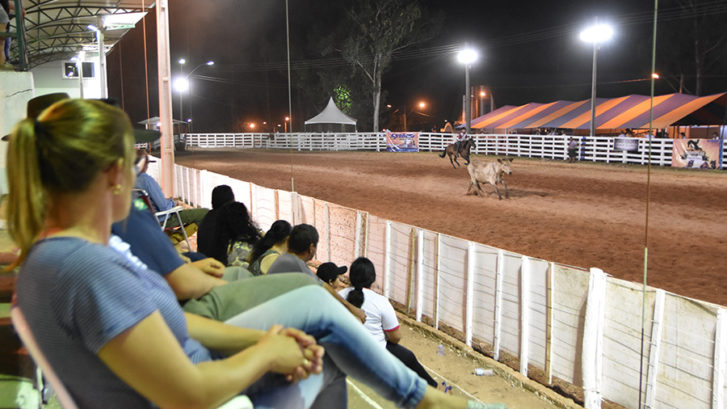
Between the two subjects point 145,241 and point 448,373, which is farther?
point 448,373

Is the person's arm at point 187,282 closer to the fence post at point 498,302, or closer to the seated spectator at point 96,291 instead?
the seated spectator at point 96,291

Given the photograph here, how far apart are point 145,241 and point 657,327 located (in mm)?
3970

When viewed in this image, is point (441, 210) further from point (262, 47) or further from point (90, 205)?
point (262, 47)

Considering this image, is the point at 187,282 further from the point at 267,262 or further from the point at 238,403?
the point at 267,262

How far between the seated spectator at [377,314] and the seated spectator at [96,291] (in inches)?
90.4

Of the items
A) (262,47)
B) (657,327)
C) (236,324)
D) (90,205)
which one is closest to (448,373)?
(657,327)

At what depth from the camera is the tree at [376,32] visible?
47406 mm

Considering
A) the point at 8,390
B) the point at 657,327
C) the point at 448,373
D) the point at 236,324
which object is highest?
the point at 236,324

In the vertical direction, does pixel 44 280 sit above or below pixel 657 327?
above

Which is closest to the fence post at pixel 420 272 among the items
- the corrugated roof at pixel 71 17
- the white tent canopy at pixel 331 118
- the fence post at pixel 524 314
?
the fence post at pixel 524 314

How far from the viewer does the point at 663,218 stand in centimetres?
1319

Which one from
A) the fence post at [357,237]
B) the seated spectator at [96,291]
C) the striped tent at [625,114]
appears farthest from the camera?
the striped tent at [625,114]

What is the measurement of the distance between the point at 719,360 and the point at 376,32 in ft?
151

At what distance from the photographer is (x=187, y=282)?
1.86 m
